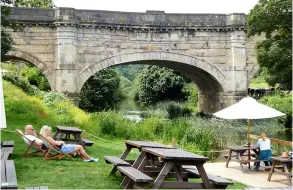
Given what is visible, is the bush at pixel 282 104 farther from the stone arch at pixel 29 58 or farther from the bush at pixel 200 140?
the stone arch at pixel 29 58

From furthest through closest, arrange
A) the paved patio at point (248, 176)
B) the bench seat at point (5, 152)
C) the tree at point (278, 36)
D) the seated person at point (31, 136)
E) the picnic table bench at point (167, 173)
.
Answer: the tree at point (278, 36) < the seated person at point (31, 136) < the paved patio at point (248, 176) < the bench seat at point (5, 152) < the picnic table bench at point (167, 173)

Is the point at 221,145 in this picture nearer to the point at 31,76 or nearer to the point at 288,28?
the point at 288,28

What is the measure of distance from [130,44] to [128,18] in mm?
1372

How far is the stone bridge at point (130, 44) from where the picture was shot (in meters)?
22.7

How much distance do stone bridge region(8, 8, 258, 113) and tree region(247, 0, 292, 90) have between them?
28.5ft

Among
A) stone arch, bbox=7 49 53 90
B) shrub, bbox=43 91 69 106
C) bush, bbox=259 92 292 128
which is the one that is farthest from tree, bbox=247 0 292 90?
stone arch, bbox=7 49 53 90

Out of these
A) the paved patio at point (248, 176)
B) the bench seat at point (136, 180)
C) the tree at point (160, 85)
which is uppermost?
the tree at point (160, 85)

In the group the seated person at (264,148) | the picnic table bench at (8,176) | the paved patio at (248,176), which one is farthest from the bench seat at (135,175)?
the seated person at (264,148)

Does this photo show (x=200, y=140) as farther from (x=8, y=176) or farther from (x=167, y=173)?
(x=8, y=176)

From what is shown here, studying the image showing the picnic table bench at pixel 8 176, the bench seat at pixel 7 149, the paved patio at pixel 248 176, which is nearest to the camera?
the picnic table bench at pixel 8 176

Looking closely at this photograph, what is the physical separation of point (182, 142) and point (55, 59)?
37.0ft

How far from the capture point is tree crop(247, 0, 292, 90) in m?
14.7

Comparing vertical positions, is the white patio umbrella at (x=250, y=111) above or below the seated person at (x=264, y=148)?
above

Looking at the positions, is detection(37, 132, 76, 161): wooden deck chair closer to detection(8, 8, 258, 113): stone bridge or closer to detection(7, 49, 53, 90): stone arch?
detection(8, 8, 258, 113): stone bridge
